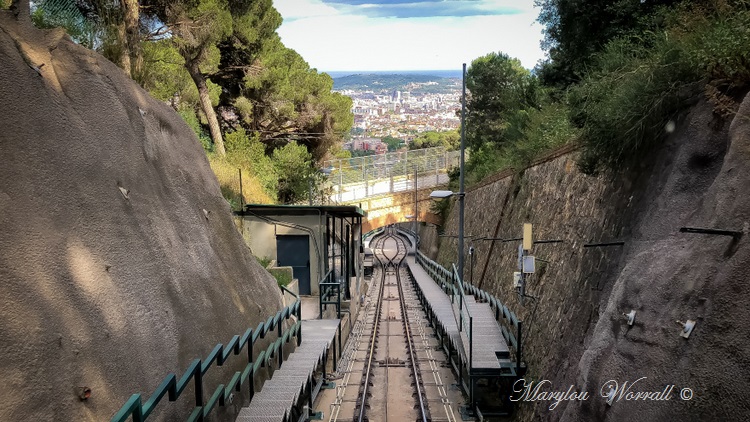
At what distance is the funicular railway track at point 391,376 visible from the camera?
33.4 ft

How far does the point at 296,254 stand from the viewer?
20.0 metres

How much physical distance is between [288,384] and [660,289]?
4.93 meters

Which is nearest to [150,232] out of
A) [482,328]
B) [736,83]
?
[736,83]

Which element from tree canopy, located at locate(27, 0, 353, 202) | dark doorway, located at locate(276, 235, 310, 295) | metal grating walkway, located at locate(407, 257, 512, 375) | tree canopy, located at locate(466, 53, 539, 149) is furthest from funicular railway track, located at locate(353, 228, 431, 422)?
tree canopy, located at locate(466, 53, 539, 149)

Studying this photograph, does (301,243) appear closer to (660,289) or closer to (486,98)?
(660,289)

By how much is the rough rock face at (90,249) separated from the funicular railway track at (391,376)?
393cm

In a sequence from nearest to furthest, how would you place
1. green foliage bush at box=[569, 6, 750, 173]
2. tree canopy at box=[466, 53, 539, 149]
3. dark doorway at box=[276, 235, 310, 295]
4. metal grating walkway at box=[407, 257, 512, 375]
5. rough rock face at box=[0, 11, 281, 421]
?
rough rock face at box=[0, 11, 281, 421] < green foliage bush at box=[569, 6, 750, 173] < metal grating walkway at box=[407, 257, 512, 375] < dark doorway at box=[276, 235, 310, 295] < tree canopy at box=[466, 53, 539, 149]

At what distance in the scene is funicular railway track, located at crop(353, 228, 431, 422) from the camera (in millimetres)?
10195

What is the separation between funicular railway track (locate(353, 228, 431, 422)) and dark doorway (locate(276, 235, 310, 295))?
3062 millimetres

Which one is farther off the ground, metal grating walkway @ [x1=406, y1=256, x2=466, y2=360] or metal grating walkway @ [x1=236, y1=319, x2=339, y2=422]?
metal grating walkway @ [x1=236, y1=319, x2=339, y2=422]

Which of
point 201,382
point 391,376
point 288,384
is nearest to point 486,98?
point 391,376

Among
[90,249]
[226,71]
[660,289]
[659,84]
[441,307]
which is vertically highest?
[226,71]

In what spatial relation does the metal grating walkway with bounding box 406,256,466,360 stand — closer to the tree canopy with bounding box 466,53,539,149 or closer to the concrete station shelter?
the concrete station shelter

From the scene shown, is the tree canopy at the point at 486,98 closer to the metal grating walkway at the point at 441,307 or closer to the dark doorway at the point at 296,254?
the metal grating walkway at the point at 441,307
